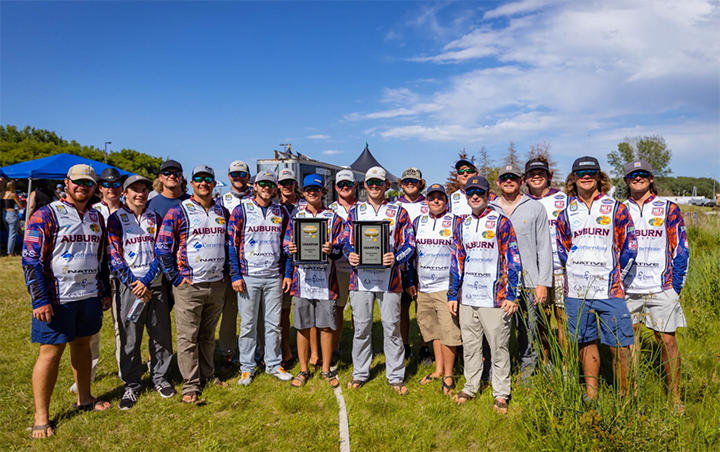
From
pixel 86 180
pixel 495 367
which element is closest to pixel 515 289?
pixel 495 367

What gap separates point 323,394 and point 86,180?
3.45 meters

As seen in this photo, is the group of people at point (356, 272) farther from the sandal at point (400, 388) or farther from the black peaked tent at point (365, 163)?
the black peaked tent at point (365, 163)

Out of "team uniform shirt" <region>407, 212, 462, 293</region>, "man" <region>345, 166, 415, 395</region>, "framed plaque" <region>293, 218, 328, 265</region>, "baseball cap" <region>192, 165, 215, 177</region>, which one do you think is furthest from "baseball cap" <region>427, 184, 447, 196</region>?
"baseball cap" <region>192, 165, 215, 177</region>

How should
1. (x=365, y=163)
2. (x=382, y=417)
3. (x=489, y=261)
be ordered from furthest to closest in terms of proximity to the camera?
(x=365, y=163)
(x=382, y=417)
(x=489, y=261)

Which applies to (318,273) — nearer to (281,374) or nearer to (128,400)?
(281,374)

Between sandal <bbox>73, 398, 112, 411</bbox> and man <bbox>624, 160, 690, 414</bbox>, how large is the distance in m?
5.58

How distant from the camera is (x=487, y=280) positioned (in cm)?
436

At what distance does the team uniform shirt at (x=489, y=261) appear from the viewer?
4.27 metres

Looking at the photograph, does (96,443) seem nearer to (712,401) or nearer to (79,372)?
(79,372)

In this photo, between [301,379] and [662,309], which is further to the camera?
[301,379]

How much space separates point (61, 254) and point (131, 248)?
0.67m

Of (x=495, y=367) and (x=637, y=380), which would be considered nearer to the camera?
(x=637, y=380)

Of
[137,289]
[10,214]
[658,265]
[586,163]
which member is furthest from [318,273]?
[10,214]

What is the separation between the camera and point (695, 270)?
7.46m
